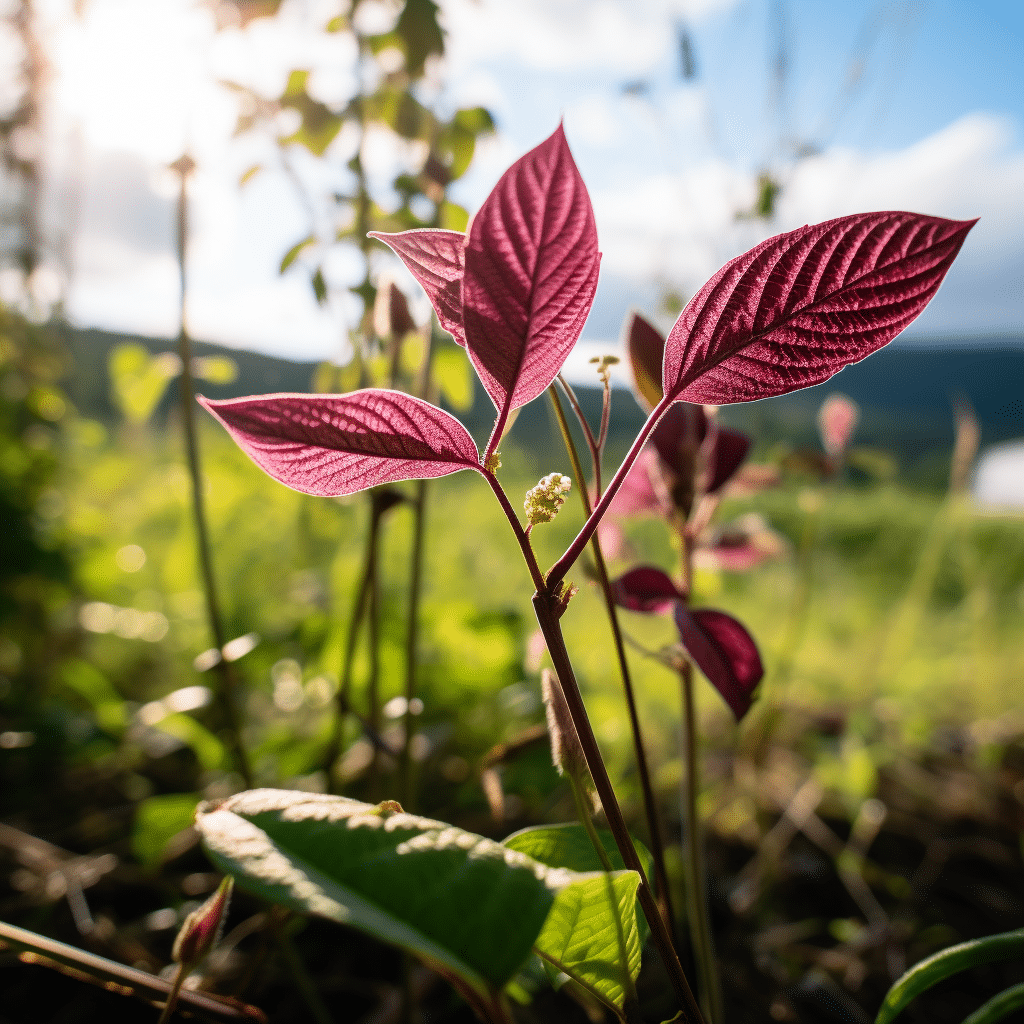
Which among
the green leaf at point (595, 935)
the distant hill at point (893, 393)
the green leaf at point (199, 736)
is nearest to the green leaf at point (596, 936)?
the green leaf at point (595, 935)

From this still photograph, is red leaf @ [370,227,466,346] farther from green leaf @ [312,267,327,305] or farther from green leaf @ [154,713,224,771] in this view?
green leaf @ [154,713,224,771]

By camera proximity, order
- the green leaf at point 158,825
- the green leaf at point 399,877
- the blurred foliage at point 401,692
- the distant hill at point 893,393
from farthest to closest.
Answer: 1. the distant hill at point 893,393
2. the blurred foliage at point 401,692
3. the green leaf at point 158,825
4. the green leaf at point 399,877

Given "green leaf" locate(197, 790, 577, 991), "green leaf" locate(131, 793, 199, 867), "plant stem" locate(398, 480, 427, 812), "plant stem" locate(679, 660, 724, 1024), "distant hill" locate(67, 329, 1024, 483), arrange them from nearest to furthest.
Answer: "green leaf" locate(197, 790, 577, 991), "plant stem" locate(679, 660, 724, 1024), "plant stem" locate(398, 480, 427, 812), "green leaf" locate(131, 793, 199, 867), "distant hill" locate(67, 329, 1024, 483)

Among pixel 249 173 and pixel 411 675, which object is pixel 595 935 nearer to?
pixel 411 675

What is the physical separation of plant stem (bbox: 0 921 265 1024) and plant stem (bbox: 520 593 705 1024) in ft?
0.58

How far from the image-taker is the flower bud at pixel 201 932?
0.26 meters

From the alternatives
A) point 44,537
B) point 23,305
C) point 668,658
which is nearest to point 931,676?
point 668,658

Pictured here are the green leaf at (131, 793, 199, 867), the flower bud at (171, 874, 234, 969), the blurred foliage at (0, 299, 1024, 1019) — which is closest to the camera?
the flower bud at (171, 874, 234, 969)

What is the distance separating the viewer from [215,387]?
2.76 m

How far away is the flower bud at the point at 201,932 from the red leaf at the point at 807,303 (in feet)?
0.83

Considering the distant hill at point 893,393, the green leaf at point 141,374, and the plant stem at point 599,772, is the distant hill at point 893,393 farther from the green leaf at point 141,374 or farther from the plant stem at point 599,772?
the plant stem at point 599,772

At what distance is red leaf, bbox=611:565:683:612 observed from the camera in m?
0.33

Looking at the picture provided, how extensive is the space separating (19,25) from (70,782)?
1942mm

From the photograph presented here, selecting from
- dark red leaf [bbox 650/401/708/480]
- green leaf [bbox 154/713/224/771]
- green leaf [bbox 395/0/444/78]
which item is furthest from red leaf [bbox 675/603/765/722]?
green leaf [bbox 154/713/224/771]
